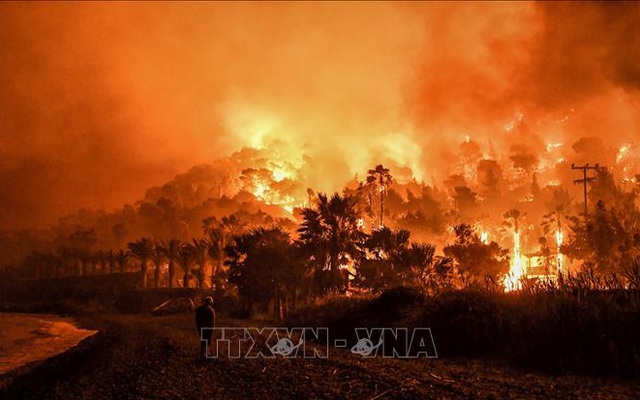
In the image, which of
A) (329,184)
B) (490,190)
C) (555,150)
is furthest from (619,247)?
(555,150)

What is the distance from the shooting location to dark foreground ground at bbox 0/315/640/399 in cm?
871

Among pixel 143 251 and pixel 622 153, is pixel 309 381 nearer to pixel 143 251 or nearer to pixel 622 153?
pixel 143 251

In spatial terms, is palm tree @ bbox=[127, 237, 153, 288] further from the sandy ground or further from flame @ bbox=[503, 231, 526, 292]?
flame @ bbox=[503, 231, 526, 292]

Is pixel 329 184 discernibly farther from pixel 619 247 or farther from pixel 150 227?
pixel 619 247

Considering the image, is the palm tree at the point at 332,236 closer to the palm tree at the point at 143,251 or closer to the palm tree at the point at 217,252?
the palm tree at the point at 217,252

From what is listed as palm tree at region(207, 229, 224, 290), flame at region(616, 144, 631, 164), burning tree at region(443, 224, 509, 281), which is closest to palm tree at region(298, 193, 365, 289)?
burning tree at region(443, 224, 509, 281)

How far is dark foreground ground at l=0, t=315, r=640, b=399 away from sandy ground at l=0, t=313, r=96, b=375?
848 centimetres

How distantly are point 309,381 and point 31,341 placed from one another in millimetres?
27399

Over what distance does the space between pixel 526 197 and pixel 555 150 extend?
166 ft

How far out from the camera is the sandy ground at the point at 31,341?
23.2 meters

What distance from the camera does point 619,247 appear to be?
44.6 m

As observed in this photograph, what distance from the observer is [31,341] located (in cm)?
3027

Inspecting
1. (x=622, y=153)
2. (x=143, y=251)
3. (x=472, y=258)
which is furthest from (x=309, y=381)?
(x=622, y=153)

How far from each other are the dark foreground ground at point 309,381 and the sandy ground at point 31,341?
8.48m
